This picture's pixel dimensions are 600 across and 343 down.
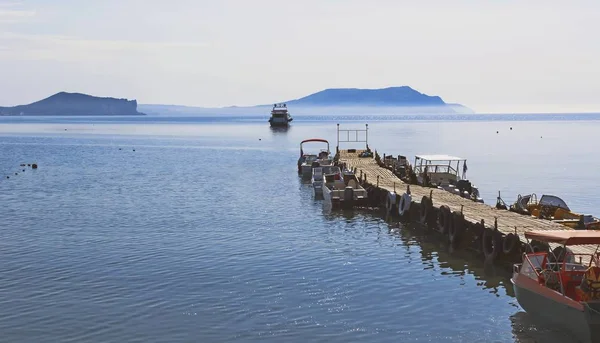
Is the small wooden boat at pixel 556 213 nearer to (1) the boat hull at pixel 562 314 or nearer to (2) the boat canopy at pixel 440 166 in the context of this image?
(2) the boat canopy at pixel 440 166

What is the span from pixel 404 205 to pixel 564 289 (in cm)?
2344

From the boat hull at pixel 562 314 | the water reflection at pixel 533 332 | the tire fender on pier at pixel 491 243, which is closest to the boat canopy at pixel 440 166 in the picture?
the tire fender on pier at pixel 491 243

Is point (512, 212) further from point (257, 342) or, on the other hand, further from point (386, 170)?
point (386, 170)

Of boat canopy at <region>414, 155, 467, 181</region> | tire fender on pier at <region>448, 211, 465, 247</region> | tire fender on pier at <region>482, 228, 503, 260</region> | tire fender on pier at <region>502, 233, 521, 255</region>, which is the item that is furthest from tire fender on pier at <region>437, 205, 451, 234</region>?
boat canopy at <region>414, 155, 467, 181</region>

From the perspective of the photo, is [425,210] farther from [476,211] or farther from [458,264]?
[458,264]

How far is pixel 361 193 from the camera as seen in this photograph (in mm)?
51250

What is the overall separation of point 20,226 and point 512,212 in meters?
30.1

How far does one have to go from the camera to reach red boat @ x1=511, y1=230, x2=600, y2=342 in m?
20.3

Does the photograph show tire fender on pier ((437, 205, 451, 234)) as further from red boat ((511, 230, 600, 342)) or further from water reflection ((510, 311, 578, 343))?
water reflection ((510, 311, 578, 343))

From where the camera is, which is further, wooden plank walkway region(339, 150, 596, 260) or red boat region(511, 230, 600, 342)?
wooden plank walkway region(339, 150, 596, 260)

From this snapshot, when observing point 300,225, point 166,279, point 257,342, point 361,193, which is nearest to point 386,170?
point 361,193

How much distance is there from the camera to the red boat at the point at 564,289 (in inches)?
798

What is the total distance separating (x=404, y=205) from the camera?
45.7 m

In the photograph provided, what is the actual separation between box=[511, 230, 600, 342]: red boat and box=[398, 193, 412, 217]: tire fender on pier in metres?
19.9
